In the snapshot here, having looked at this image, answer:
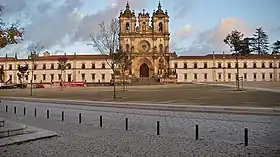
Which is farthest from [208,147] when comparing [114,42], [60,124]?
[114,42]

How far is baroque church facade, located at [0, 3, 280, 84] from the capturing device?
323 ft

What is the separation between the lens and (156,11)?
102 meters

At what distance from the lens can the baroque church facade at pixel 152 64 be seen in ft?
323

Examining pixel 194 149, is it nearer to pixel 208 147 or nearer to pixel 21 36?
pixel 208 147

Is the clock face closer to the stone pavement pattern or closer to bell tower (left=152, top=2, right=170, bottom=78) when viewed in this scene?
bell tower (left=152, top=2, right=170, bottom=78)

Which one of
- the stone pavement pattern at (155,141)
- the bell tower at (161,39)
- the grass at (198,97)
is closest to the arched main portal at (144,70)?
the bell tower at (161,39)

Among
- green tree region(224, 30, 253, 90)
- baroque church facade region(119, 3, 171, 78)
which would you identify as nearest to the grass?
green tree region(224, 30, 253, 90)

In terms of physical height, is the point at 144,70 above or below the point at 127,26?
below

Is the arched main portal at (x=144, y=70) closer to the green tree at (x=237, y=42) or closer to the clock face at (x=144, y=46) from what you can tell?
the clock face at (x=144, y=46)

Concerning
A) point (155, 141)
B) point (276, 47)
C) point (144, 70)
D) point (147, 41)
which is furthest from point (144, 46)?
point (155, 141)

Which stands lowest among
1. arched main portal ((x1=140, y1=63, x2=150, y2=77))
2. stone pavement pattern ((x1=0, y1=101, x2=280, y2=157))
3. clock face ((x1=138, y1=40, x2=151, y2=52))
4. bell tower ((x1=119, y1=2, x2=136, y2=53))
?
stone pavement pattern ((x1=0, y1=101, x2=280, y2=157))

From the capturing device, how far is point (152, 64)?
321 ft

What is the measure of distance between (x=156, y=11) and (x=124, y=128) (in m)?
90.8

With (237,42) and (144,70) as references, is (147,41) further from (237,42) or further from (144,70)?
(237,42)
